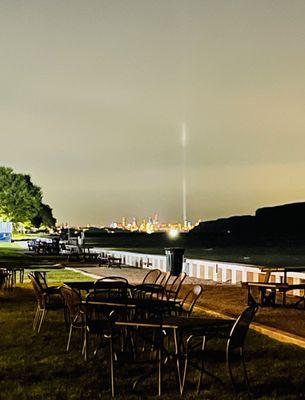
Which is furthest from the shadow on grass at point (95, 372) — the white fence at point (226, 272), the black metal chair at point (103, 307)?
the white fence at point (226, 272)

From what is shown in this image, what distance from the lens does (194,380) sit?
7.98 m

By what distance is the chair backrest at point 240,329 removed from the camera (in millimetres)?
7445

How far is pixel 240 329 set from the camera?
24.9 feet

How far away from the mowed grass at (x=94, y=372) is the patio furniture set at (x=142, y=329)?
102 millimetres

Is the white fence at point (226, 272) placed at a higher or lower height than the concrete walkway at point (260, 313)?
higher

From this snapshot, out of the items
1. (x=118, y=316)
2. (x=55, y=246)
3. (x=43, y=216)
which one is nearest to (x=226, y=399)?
(x=118, y=316)

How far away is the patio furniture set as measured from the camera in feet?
25.0

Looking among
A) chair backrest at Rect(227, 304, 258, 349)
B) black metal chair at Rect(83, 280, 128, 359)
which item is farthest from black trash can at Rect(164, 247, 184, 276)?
chair backrest at Rect(227, 304, 258, 349)

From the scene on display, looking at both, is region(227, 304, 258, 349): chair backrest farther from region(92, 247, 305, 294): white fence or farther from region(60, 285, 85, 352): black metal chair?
region(92, 247, 305, 294): white fence

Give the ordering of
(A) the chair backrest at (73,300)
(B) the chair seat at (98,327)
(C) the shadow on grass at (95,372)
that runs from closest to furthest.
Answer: (C) the shadow on grass at (95,372)
(B) the chair seat at (98,327)
(A) the chair backrest at (73,300)

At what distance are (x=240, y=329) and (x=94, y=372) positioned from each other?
1.81 meters

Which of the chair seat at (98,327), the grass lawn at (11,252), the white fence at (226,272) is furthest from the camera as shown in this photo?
the grass lawn at (11,252)

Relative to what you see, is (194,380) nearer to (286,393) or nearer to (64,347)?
(286,393)

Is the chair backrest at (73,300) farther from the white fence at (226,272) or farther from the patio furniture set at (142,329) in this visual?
the white fence at (226,272)
